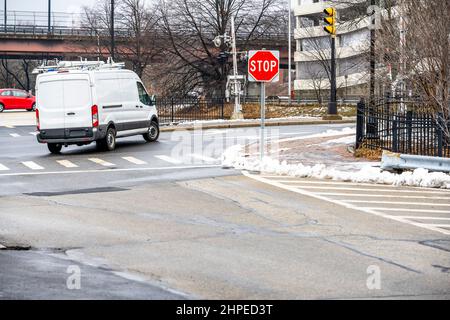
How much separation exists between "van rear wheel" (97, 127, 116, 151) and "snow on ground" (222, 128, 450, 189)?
5627 mm

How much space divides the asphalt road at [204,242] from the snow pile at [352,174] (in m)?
0.99

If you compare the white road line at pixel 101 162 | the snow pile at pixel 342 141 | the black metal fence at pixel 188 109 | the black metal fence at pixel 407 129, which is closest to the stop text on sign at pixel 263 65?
the black metal fence at pixel 407 129

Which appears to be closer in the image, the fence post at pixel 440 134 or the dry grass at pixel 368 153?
the fence post at pixel 440 134

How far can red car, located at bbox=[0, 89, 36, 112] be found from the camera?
62.7 meters

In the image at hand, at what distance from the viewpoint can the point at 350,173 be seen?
18.0 meters

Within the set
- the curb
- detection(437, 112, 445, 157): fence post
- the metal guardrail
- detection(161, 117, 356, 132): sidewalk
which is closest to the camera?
the metal guardrail

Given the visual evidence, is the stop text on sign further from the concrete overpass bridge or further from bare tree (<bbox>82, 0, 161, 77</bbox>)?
the concrete overpass bridge

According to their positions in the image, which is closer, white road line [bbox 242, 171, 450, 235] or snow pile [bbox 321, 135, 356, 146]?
white road line [bbox 242, 171, 450, 235]

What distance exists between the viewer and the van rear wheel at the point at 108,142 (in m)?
25.8

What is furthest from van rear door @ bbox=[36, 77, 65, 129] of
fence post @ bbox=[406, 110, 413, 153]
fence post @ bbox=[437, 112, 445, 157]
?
fence post @ bbox=[437, 112, 445, 157]

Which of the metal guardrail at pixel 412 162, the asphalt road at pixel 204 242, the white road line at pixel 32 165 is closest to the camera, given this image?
the asphalt road at pixel 204 242

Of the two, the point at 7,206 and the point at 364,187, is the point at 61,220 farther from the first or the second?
the point at 364,187

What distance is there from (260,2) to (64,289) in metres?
58.3

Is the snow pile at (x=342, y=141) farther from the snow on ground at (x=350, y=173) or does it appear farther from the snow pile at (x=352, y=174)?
the snow pile at (x=352, y=174)
